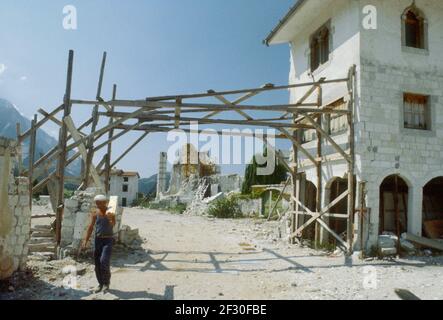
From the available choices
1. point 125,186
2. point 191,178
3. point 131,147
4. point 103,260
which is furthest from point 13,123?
point 103,260

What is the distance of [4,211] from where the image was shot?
222 inches

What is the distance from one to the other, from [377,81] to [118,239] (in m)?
8.74

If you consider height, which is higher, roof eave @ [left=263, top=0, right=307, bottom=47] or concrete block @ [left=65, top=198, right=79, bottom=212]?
roof eave @ [left=263, top=0, right=307, bottom=47]

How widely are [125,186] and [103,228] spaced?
48.8m

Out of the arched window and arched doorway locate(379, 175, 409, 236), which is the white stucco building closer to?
arched doorway locate(379, 175, 409, 236)

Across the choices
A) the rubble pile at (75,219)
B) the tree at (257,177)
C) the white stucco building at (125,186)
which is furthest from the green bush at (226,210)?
the white stucco building at (125,186)

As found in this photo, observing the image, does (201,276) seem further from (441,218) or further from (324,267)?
(441,218)

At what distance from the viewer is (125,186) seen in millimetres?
52656

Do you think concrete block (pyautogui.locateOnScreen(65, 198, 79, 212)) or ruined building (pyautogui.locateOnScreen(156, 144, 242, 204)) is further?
ruined building (pyautogui.locateOnScreen(156, 144, 242, 204))

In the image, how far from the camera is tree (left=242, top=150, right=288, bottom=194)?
33906mm

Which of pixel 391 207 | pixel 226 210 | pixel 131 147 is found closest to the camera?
pixel 131 147

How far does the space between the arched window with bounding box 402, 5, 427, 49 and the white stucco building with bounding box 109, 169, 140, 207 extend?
4691 cm

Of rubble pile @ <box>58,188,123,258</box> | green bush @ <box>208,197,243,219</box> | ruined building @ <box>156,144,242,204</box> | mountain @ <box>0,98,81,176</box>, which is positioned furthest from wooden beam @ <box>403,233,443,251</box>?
mountain @ <box>0,98,81,176</box>

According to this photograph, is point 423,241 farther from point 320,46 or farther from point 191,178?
point 191,178
